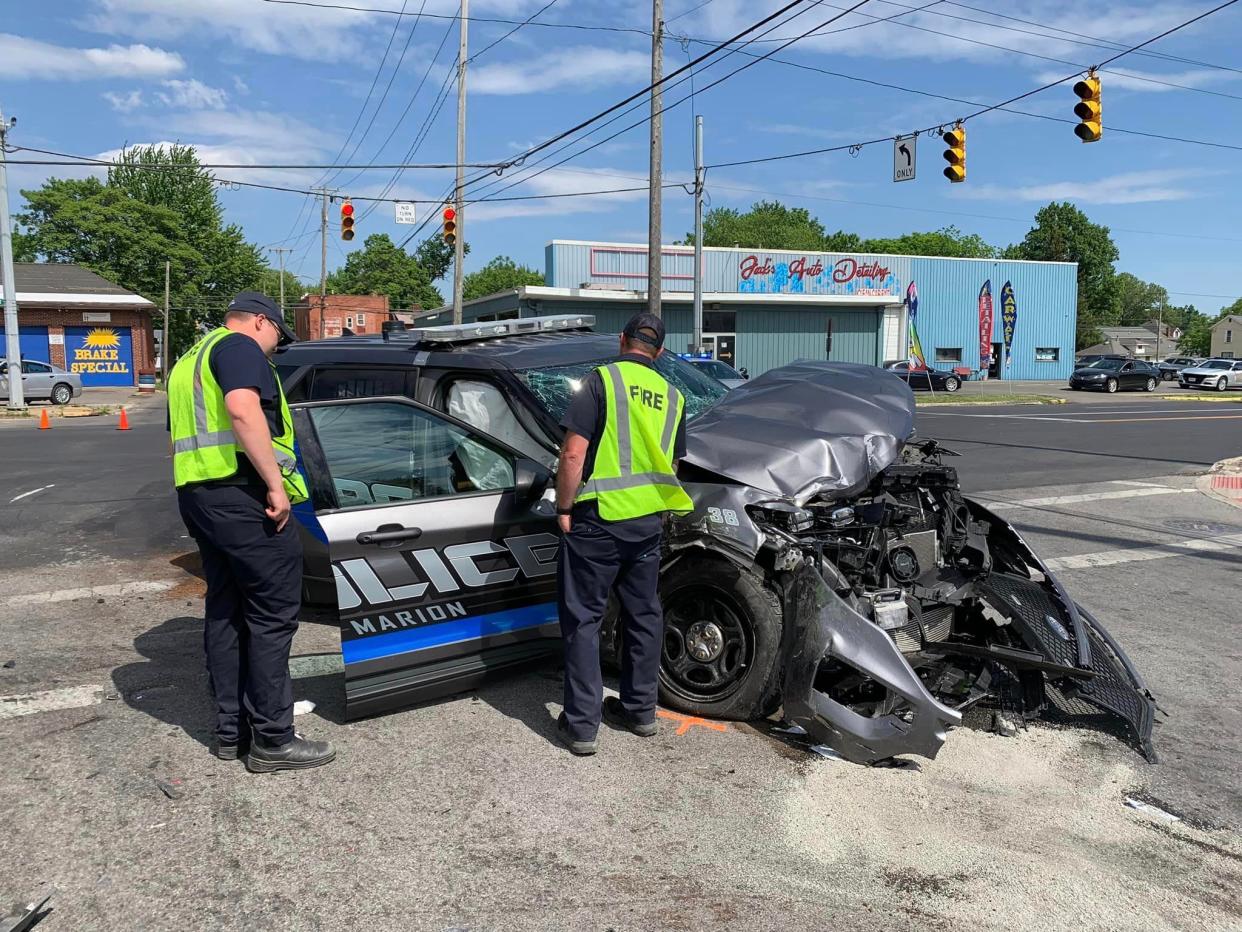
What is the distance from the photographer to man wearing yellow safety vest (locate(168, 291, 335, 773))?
136 inches

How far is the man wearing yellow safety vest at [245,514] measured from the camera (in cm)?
346

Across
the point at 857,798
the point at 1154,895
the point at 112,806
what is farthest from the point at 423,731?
the point at 1154,895

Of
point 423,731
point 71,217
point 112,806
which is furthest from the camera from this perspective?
point 71,217

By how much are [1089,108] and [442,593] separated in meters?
13.7

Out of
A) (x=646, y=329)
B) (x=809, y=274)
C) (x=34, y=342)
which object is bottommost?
(x=646, y=329)

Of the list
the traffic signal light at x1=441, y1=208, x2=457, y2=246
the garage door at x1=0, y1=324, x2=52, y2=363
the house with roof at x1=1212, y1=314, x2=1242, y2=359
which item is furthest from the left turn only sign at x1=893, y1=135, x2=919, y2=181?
the house with roof at x1=1212, y1=314, x2=1242, y2=359

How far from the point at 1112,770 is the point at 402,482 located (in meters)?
3.29

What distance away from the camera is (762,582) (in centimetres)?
391

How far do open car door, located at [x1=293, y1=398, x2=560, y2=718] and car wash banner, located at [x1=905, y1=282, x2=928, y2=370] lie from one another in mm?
34562

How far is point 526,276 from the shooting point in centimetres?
10856

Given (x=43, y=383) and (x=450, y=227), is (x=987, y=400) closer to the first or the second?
(x=450, y=227)

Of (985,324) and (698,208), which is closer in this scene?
(698,208)

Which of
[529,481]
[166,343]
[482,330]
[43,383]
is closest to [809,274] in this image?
[43,383]

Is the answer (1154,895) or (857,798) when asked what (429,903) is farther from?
(1154,895)
